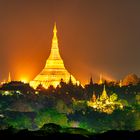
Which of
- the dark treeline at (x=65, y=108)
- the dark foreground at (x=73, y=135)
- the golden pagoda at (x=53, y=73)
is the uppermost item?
the golden pagoda at (x=53, y=73)

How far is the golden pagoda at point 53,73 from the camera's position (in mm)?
161125

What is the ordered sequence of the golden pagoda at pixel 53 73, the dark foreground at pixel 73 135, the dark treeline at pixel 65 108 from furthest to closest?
the golden pagoda at pixel 53 73 → the dark treeline at pixel 65 108 → the dark foreground at pixel 73 135

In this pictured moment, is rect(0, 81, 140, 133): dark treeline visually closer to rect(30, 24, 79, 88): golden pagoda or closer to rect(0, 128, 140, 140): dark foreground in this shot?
rect(30, 24, 79, 88): golden pagoda

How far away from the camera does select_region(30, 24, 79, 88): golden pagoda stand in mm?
161125

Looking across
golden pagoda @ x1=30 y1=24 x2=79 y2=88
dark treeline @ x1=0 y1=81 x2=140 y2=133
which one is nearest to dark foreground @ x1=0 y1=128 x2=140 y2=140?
dark treeline @ x1=0 y1=81 x2=140 y2=133

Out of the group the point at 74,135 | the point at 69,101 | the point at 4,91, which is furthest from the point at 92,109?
the point at 74,135

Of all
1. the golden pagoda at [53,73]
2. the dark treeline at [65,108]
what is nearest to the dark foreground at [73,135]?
the dark treeline at [65,108]

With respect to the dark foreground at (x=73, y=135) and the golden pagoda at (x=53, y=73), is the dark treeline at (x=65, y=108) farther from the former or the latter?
the dark foreground at (x=73, y=135)

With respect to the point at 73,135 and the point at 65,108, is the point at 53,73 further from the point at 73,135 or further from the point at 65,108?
the point at 73,135

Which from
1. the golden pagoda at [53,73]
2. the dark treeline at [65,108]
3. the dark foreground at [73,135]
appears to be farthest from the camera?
the golden pagoda at [53,73]

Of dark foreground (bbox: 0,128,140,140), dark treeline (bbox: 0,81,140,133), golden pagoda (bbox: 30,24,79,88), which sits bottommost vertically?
dark foreground (bbox: 0,128,140,140)

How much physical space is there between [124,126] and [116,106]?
26.8 m

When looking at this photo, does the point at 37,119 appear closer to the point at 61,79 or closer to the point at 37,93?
the point at 37,93

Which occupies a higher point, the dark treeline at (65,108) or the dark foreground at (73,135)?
the dark treeline at (65,108)
